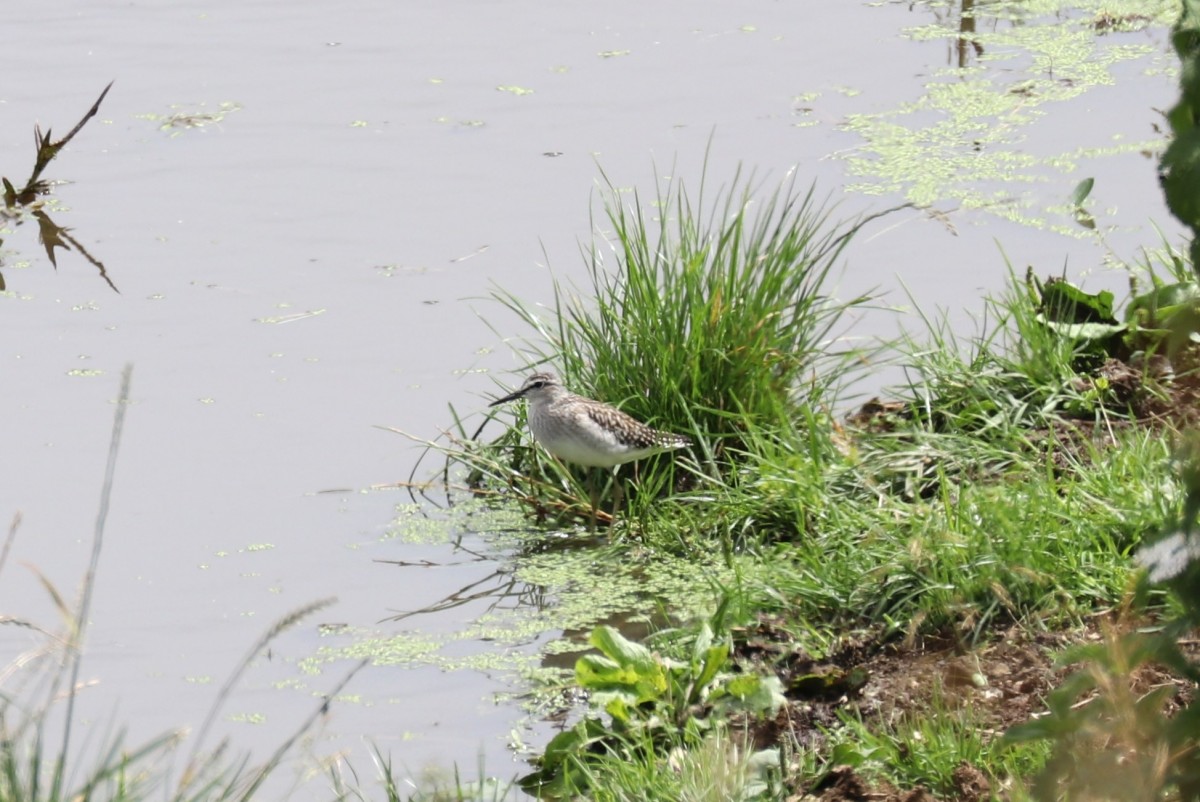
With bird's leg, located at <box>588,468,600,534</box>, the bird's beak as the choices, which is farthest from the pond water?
the bird's beak

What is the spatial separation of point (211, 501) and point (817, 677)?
3.13 m

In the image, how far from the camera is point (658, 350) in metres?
6.44

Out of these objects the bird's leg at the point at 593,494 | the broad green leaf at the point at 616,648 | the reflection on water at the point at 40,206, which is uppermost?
the reflection on water at the point at 40,206

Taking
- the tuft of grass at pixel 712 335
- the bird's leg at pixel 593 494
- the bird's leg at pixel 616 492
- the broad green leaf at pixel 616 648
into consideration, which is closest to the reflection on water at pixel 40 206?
the tuft of grass at pixel 712 335

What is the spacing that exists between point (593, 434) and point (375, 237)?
11.0ft

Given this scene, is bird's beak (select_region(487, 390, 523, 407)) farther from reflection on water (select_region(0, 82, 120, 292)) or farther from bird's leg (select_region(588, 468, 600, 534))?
reflection on water (select_region(0, 82, 120, 292))

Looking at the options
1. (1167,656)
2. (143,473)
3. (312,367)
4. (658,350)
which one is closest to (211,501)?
(143,473)

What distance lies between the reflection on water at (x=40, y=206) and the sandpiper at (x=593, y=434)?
3.71 m

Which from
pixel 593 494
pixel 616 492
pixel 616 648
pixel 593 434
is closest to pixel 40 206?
pixel 593 494

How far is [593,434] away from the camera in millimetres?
6035

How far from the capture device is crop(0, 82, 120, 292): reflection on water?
8.98 m

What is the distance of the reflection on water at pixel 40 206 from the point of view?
8984 mm

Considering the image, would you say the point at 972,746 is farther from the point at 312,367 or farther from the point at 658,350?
the point at 312,367

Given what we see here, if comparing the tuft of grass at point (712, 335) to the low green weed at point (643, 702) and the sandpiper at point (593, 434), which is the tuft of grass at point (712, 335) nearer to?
the sandpiper at point (593, 434)
